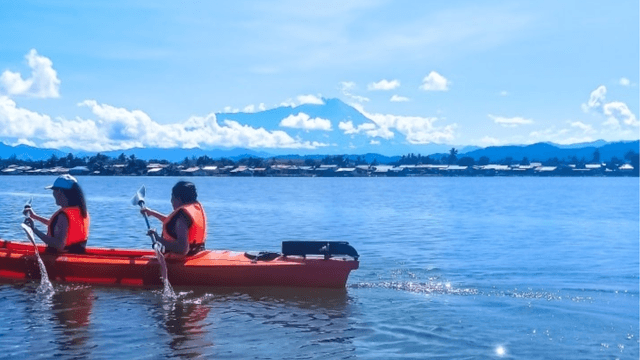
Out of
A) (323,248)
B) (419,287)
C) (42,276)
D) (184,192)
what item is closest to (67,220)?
(42,276)

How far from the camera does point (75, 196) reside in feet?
39.6

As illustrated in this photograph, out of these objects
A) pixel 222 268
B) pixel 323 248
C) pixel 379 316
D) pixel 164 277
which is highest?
pixel 323 248

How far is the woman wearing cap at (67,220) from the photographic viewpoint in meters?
11.9

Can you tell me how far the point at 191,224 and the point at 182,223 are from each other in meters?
0.19

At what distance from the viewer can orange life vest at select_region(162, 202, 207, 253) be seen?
11562 millimetres

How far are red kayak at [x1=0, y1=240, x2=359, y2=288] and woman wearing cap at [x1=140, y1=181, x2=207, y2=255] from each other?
30cm

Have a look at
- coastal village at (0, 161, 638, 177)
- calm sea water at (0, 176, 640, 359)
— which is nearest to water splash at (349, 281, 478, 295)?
calm sea water at (0, 176, 640, 359)

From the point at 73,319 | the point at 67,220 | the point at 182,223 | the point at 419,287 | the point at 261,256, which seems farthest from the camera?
the point at 419,287

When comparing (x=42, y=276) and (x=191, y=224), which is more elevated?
(x=191, y=224)

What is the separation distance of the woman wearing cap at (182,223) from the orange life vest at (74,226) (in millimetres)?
1258

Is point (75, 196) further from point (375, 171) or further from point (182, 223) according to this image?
point (375, 171)

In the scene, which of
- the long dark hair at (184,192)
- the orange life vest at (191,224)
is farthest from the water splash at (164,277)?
the long dark hair at (184,192)

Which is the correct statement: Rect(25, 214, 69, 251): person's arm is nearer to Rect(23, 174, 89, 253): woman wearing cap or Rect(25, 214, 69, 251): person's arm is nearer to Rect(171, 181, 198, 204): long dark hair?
Rect(23, 174, 89, 253): woman wearing cap

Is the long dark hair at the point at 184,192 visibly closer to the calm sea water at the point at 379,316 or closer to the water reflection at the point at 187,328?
the calm sea water at the point at 379,316
